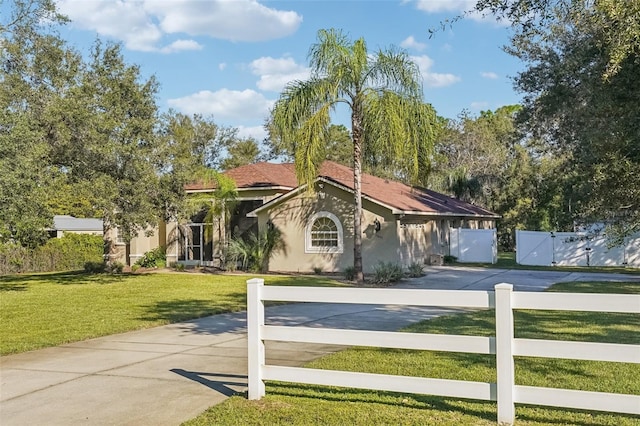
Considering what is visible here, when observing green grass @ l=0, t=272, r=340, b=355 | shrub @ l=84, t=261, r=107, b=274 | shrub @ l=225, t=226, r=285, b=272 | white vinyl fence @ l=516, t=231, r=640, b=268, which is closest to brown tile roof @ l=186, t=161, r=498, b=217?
shrub @ l=225, t=226, r=285, b=272

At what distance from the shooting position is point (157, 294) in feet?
60.0

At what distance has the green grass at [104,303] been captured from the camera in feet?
37.2

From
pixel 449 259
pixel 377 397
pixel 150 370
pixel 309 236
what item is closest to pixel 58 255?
pixel 309 236

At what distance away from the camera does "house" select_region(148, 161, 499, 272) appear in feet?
80.1

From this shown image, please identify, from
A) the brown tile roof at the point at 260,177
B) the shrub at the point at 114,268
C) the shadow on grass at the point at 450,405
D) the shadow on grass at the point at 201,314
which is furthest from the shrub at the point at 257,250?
the shadow on grass at the point at 450,405

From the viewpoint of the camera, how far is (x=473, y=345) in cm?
543

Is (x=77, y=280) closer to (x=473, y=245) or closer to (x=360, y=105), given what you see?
(x=360, y=105)

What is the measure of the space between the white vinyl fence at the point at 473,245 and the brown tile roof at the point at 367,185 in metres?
1.21

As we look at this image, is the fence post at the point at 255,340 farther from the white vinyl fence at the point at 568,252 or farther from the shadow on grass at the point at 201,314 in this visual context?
the white vinyl fence at the point at 568,252

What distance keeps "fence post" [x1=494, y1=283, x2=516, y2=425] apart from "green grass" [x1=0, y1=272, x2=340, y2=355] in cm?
763

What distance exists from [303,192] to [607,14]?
1910 centimetres

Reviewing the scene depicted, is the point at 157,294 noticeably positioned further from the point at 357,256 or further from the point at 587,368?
the point at 587,368

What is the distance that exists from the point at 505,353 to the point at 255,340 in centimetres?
253

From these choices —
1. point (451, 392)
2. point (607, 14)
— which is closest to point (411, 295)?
point (451, 392)
